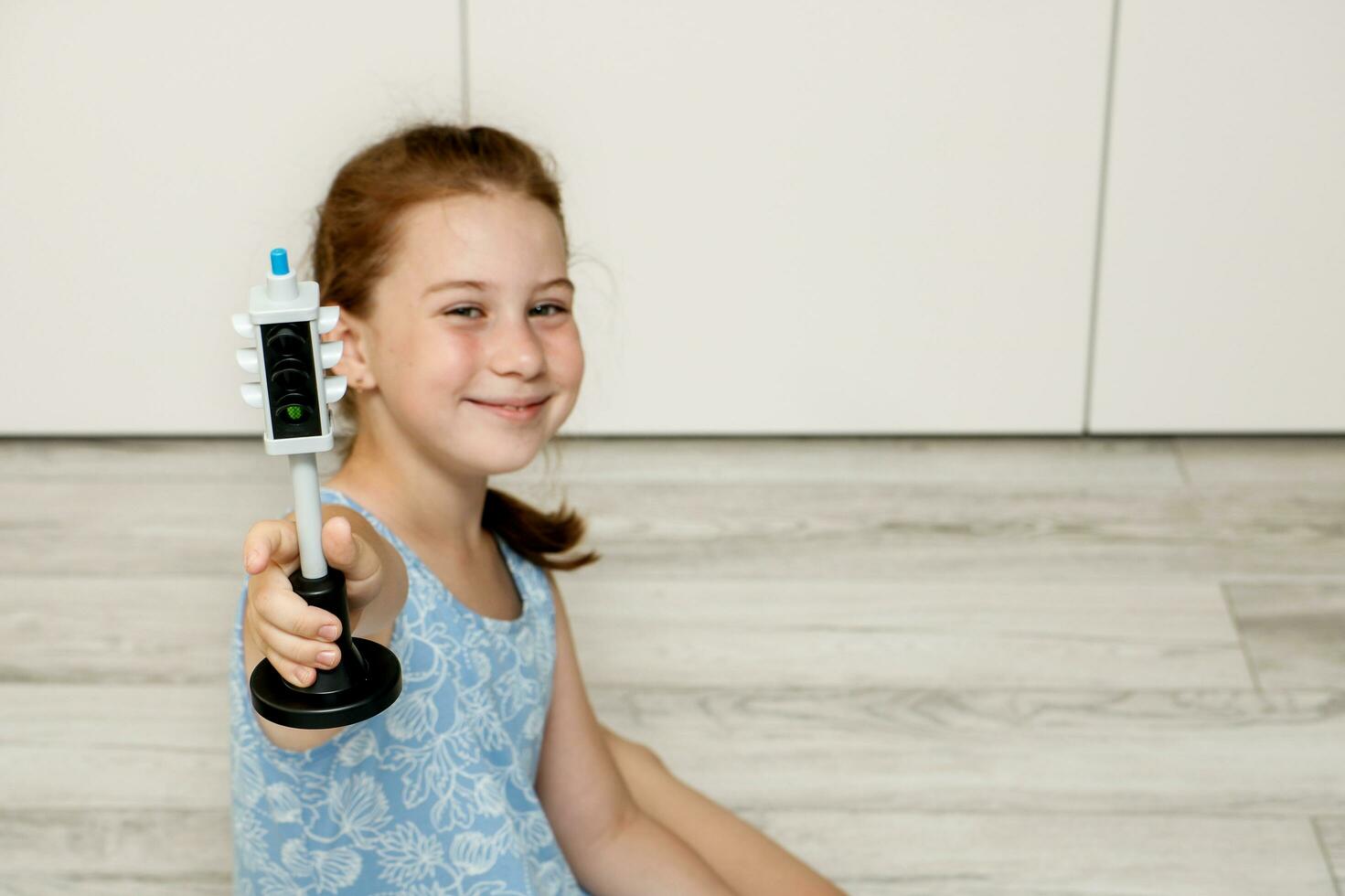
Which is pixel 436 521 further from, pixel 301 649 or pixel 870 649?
pixel 870 649

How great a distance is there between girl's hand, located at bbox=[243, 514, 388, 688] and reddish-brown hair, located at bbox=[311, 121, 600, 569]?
372mm

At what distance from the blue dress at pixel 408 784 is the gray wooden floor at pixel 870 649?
420 mm

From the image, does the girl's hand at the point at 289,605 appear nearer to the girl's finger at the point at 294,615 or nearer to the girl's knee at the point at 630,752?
the girl's finger at the point at 294,615

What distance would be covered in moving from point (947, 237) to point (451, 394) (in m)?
1.18

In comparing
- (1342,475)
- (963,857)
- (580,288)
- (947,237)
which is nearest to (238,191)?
(580,288)

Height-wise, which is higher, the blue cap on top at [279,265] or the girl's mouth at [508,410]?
the blue cap on top at [279,265]

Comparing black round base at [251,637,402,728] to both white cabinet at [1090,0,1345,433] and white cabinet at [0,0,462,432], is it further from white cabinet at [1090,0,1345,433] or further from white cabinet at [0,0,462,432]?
white cabinet at [1090,0,1345,433]

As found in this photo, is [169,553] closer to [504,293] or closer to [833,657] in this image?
[833,657]

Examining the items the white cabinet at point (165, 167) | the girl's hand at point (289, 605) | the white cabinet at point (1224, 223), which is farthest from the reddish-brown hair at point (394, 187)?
the white cabinet at point (1224, 223)

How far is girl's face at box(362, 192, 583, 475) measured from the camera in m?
1.03

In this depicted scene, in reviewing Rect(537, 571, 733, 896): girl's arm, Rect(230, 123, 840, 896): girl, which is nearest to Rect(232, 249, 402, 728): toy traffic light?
Rect(230, 123, 840, 896): girl

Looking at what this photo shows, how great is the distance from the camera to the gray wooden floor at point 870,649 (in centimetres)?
142

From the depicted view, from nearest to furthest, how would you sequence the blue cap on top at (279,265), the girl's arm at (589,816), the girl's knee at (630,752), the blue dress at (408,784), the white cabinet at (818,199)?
the blue cap on top at (279,265) < the blue dress at (408,784) < the girl's arm at (589,816) < the girl's knee at (630,752) < the white cabinet at (818,199)

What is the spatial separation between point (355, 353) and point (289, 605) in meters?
0.41
